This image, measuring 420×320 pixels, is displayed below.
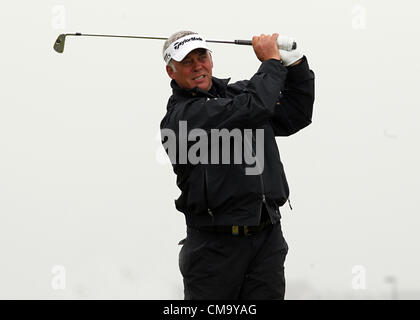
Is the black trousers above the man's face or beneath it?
beneath

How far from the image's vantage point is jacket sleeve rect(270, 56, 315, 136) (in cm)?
348

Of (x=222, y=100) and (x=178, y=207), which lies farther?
(x=178, y=207)

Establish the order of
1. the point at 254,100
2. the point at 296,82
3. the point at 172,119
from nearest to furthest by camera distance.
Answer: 1. the point at 254,100
2. the point at 172,119
3. the point at 296,82

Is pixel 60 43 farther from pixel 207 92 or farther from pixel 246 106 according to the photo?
pixel 246 106

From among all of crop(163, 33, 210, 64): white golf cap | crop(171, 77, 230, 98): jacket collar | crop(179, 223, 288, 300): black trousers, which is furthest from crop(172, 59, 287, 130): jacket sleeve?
crop(179, 223, 288, 300): black trousers

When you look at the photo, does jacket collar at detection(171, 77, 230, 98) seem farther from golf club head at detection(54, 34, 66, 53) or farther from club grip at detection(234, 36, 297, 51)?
golf club head at detection(54, 34, 66, 53)

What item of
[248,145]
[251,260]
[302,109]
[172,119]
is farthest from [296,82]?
[251,260]

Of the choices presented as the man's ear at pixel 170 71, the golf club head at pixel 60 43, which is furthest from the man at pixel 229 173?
the golf club head at pixel 60 43

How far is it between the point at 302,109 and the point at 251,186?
64 cm

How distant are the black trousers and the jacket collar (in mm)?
735

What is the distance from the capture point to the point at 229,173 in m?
3.22

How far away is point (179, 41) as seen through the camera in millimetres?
3352

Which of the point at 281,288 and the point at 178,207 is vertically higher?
the point at 178,207
